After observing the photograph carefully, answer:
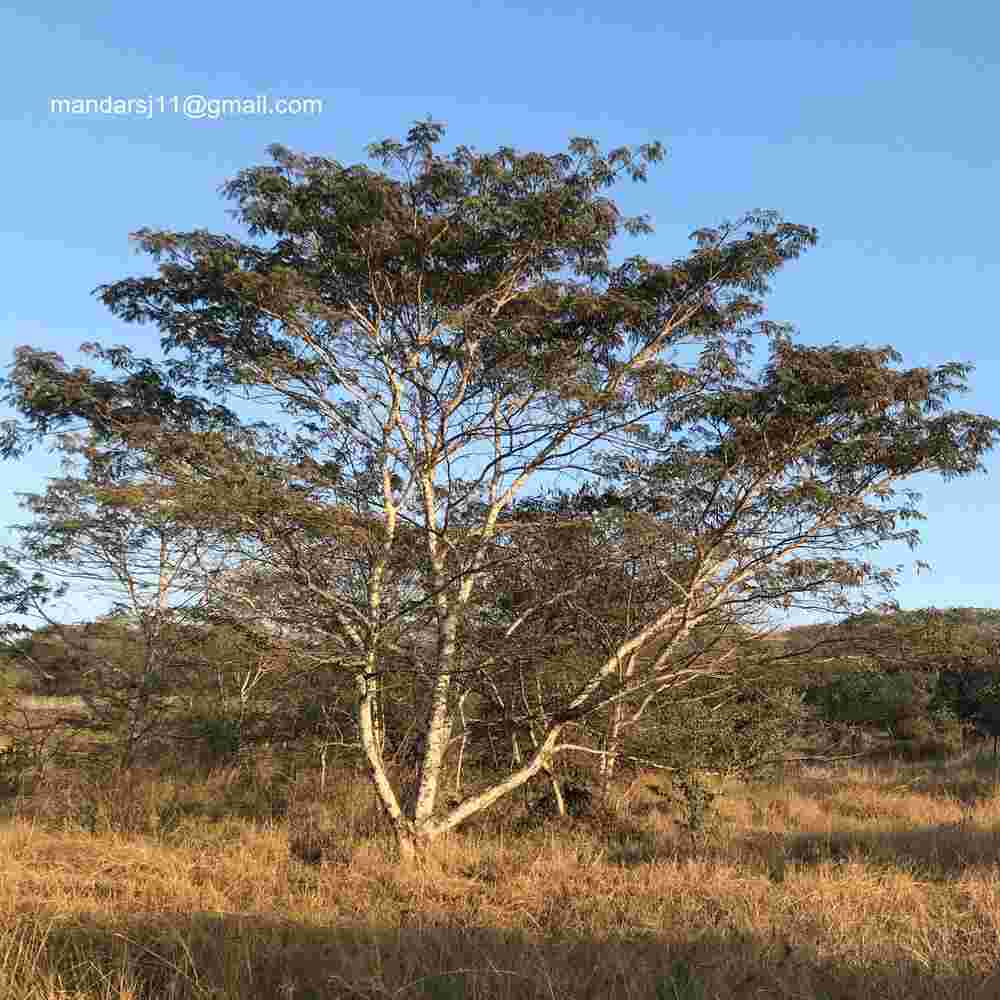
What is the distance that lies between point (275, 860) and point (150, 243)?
6.73 meters

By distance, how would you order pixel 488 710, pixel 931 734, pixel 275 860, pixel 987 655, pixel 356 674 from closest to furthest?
pixel 275 860 → pixel 356 674 → pixel 987 655 → pixel 488 710 → pixel 931 734

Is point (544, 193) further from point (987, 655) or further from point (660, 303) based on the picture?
point (987, 655)

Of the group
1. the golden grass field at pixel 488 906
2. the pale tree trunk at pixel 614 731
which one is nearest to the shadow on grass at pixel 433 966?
the golden grass field at pixel 488 906

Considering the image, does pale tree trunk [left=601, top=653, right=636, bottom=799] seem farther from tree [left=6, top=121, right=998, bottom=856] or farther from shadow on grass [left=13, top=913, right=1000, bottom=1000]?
shadow on grass [left=13, top=913, right=1000, bottom=1000]

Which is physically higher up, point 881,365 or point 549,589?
point 881,365

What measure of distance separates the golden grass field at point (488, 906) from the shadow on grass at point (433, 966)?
20 mm

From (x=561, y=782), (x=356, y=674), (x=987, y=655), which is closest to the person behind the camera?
(x=356, y=674)

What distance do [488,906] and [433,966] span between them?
1831 mm

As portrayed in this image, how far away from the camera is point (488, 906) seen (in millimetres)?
6766

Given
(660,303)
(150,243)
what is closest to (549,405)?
(660,303)

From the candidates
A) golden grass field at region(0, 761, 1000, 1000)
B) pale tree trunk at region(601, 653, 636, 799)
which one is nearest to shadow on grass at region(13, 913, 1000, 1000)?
golden grass field at region(0, 761, 1000, 1000)

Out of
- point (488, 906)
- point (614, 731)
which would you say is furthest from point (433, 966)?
point (614, 731)

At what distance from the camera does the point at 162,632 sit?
13.5 meters

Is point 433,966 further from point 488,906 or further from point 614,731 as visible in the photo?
point 614,731
